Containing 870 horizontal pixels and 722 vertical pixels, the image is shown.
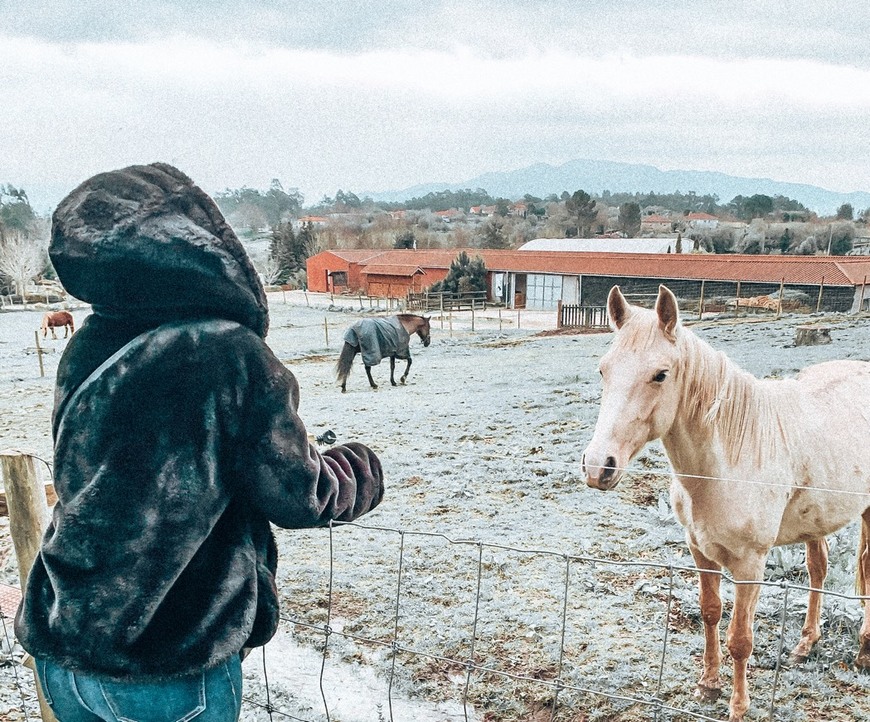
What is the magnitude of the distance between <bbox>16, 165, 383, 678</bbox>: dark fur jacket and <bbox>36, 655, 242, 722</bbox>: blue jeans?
0.16ft

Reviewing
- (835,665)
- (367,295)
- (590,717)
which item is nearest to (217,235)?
(590,717)

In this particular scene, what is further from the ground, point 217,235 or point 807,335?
point 217,235

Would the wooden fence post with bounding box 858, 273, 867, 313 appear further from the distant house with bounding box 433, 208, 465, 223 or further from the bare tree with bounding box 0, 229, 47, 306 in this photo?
the bare tree with bounding box 0, 229, 47, 306

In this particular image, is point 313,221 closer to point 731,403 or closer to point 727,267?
point 727,267

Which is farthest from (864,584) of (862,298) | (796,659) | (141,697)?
(862,298)

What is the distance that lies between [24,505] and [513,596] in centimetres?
232

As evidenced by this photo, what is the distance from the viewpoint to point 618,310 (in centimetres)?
188

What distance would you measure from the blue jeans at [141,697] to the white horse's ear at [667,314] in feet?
4.53

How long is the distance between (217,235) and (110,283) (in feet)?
0.63

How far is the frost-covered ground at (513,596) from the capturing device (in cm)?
258

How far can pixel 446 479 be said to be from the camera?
523 centimetres

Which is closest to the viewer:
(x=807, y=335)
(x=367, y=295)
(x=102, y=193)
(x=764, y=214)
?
(x=102, y=193)

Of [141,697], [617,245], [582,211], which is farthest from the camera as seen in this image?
[582,211]

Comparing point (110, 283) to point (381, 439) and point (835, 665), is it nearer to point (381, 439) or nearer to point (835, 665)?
point (835, 665)
